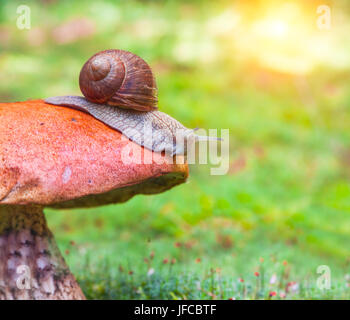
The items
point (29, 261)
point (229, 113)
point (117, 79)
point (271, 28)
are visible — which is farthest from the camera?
point (271, 28)

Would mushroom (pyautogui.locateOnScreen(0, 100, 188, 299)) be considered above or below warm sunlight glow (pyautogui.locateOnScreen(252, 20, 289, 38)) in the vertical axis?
below

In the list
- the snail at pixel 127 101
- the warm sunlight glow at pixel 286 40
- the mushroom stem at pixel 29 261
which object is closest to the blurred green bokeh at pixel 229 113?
the warm sunlight glow at pixel 286 40

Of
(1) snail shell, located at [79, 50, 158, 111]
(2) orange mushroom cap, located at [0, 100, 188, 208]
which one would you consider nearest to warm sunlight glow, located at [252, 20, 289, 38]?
(1) snail shell, located at [79, 50, 158, 111]

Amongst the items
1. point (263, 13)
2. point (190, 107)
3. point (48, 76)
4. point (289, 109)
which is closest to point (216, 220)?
point (190, 107)

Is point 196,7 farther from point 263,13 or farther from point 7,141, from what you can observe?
point 7,141

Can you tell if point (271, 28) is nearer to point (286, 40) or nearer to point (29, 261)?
point (286, 40)

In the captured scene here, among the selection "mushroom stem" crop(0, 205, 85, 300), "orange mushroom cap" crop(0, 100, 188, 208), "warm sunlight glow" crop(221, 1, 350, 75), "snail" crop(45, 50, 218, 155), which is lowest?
"mushroom stem" crop(0, 205, 85, 300)

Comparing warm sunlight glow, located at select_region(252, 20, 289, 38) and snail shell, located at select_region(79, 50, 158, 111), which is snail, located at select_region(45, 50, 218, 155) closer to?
snail shell, located at select_region(79, 50, 158, 111)

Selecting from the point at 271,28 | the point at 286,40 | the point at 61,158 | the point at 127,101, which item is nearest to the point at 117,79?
the point at 127,101

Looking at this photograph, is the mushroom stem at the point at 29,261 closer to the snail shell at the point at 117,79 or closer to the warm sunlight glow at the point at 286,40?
the snail shell at the point at 117,79
